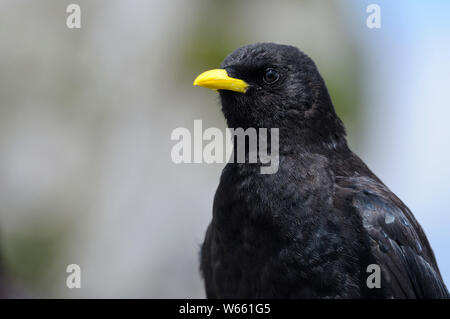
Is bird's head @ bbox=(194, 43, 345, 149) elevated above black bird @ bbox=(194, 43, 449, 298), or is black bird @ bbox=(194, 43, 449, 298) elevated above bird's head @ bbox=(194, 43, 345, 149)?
bird's head @ bbox=(194, 43, 345, 149)

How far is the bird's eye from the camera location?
441cm

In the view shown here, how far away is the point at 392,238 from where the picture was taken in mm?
4188

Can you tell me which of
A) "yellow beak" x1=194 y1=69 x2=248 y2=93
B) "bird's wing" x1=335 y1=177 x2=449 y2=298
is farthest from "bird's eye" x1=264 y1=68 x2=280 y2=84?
"bird's wing" x1=335 y1=177 x2=449 y2=298

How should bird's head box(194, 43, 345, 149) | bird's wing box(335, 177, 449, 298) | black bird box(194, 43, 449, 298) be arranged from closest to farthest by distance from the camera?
black bird box(194, 43, 449, 298)
bird's wing box(335, 177, 449, 298)
bird's head box(194, 43, 345, 149)

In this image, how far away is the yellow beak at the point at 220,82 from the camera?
4.38m

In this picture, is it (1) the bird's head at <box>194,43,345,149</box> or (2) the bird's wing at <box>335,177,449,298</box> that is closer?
(2) the bird's wing at <box>335,177,449,298</box>

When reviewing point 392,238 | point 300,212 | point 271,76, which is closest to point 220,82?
point 271,76

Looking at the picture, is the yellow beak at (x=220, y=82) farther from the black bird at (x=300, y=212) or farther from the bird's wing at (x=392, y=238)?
the bird's wing at (x=392, y=238)

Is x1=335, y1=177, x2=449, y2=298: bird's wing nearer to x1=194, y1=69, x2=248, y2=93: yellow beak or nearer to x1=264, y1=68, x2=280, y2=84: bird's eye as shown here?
x1=264, y1=68, x2=280, y2=84: bird's eye

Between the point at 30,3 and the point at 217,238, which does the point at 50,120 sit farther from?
the point at 217,238

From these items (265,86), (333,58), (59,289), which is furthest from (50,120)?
(265,86)

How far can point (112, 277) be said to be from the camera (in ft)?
33.9

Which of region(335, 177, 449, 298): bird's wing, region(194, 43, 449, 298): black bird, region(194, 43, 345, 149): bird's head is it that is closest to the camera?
region(194, 43, 449, 298): black bird

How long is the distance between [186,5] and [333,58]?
11.8 ft
